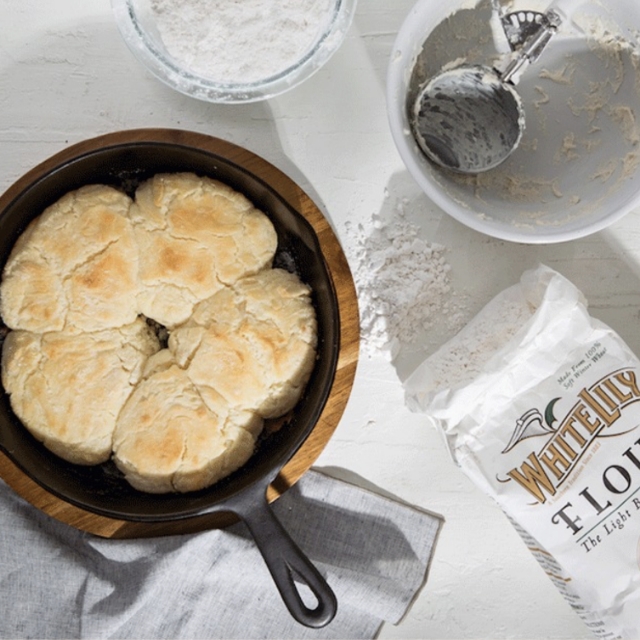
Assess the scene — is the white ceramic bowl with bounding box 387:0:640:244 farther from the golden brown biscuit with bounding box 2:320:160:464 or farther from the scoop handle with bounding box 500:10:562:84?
the golden brown biscuit with bounding box 2:320:160:464

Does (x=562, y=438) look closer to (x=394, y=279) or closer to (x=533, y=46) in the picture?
(x=394, y=279)

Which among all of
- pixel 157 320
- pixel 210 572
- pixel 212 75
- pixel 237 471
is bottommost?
pixel 210 572

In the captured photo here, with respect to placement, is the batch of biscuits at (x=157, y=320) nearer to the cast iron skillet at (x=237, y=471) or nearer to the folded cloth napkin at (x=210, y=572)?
the cast iron skillet at (x=237, y=471)

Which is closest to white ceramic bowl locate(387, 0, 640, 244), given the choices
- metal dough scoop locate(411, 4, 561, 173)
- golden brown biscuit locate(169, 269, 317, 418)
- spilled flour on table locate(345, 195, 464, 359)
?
metal dough scoop locate(411, 4, 561, 173)

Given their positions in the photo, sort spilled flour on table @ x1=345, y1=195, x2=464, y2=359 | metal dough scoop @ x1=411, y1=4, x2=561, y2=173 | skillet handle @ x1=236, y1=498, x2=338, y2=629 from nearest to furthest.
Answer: skillet handle @ x1=236, y1=498, x2=338, y2=629 < metal dough scoop @ x1=411, y1=4, x2=561, y2=173 < spilled flour on table @ x1=345, y1=195, x2=464, y2=359

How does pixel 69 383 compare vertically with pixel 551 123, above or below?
below

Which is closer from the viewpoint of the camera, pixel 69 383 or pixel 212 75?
pixel 69 383

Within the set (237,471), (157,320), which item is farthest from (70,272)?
(237,471)
